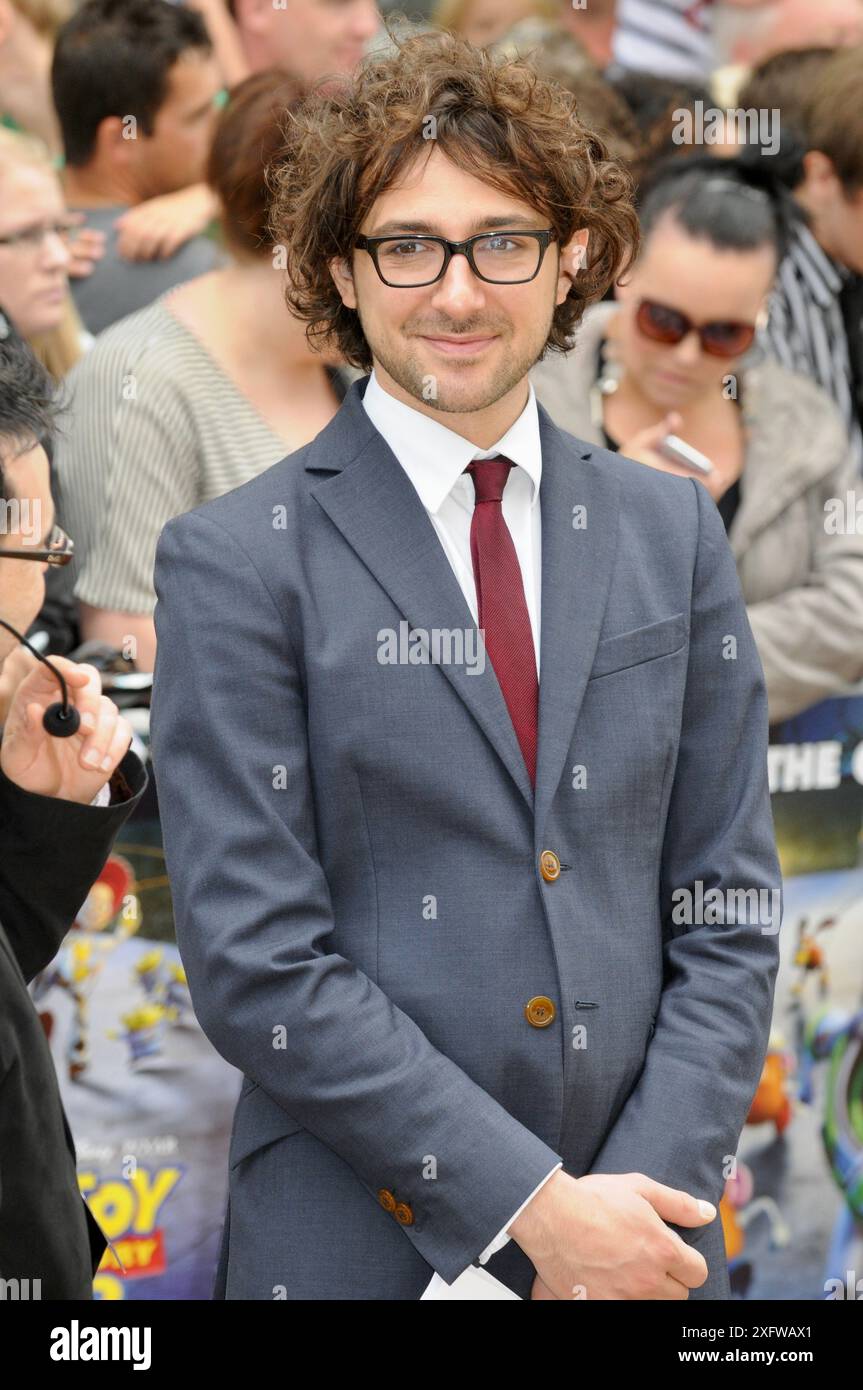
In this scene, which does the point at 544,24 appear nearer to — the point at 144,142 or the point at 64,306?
the point at 144,142

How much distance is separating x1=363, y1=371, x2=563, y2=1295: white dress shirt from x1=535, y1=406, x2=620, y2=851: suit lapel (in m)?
0.03

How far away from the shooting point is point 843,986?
402 centimetres

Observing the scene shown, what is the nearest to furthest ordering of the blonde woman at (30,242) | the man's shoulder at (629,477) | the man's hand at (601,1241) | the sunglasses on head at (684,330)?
the man's hand at (601,1241) < the man's shoulder at (629,477) < the blonde woman at (30,242) < the sunglasses on head at (684,330)

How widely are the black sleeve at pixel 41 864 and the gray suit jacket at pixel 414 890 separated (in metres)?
0.29

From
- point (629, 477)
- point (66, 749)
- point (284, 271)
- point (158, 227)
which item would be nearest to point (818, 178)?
point (284, 271)

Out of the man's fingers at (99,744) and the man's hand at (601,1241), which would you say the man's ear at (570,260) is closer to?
the man's fingers at (99,744)

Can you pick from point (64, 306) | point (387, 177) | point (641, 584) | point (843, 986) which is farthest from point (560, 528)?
point (843, 986)

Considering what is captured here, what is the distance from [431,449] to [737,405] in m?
1.85

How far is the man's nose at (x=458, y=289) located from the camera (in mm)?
2209

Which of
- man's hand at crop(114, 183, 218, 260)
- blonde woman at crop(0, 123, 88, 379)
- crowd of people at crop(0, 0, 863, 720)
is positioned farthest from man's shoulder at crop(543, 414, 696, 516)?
man's hand at crop(114, 183, 218, 260)

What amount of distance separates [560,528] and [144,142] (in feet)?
6.44

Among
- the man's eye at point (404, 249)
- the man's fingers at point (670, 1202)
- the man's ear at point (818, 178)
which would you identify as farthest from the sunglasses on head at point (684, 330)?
the man's fingers at point (670, 1202)

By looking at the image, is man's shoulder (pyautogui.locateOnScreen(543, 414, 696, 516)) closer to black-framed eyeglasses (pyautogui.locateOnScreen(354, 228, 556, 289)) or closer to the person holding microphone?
black-framed eyeglasses (pyautogui.locateOnScreen(354, 228, 556, 289))

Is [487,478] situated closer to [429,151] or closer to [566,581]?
[566,581]
